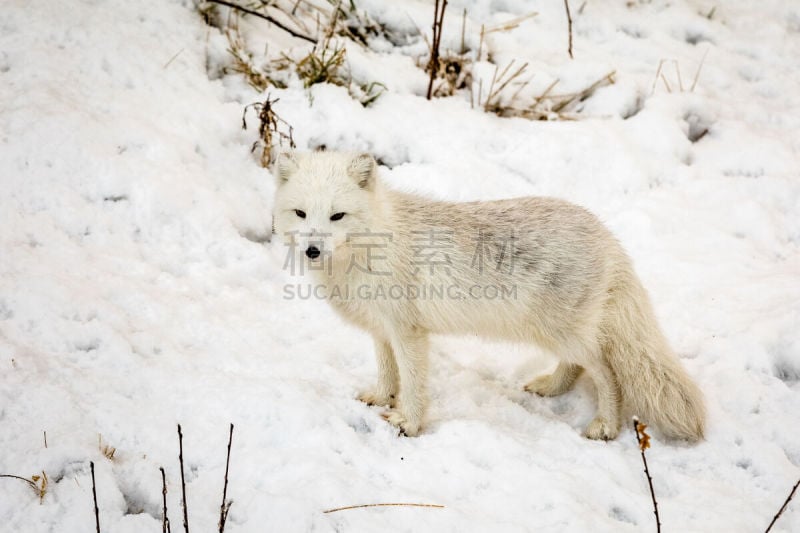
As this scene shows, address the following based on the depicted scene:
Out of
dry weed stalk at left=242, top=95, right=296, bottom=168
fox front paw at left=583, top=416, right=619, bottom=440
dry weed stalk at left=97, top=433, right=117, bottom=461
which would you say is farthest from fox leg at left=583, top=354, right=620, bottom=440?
dry weed stalk at left=242, top=95, right=296, bottom=168

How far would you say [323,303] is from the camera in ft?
14.2

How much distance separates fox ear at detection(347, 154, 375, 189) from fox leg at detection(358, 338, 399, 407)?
3.05ft

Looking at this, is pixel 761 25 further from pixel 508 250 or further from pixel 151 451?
pixel 151 451

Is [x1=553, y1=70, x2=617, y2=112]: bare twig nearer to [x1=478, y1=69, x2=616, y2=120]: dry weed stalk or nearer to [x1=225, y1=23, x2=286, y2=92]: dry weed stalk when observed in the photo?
[x1=478, y1=69, x2=616, y2=120]: dry weed stalk

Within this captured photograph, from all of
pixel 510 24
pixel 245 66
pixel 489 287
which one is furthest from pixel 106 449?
pixel 510 24

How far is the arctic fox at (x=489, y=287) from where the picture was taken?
328 cm

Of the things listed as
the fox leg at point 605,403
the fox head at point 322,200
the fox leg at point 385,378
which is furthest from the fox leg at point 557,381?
the fox head at point 322,200

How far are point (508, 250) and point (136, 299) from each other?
7.18 ft

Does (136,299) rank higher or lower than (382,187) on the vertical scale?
lower

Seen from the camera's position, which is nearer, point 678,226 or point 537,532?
point 537,532

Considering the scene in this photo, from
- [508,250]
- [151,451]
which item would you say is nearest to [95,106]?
[151,451]

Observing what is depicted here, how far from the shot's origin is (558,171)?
5281 millimetres

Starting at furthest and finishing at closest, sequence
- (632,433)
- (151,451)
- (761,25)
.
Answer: (761,25), (632,433), (151,451)

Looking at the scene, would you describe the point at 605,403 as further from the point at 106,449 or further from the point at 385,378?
the point at 106,449
